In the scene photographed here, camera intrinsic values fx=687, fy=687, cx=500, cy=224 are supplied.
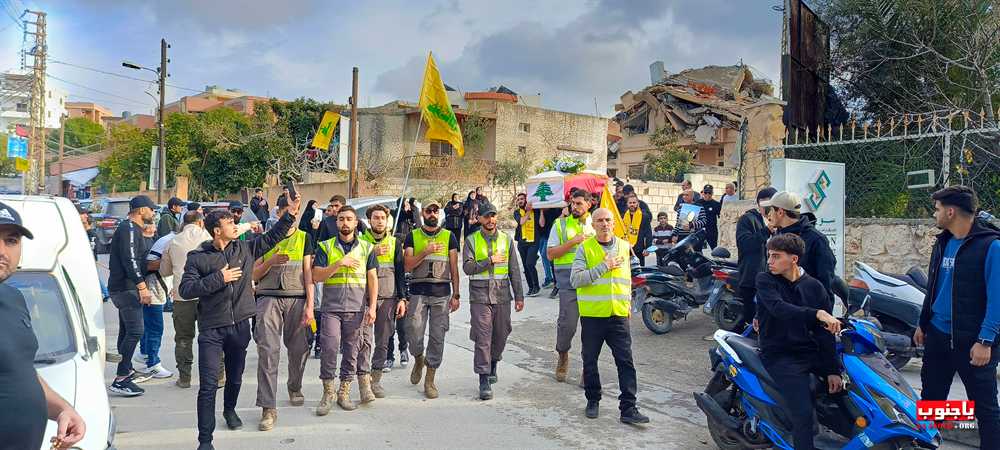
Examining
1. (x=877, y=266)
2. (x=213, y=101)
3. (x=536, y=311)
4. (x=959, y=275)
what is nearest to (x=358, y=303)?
(x=959, y=275)

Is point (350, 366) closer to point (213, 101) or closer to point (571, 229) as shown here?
point (571, 229)

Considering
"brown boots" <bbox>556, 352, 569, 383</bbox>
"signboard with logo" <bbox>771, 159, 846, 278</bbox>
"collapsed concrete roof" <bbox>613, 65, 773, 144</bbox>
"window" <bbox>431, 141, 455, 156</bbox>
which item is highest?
"collapsed concrete roof" <bbox>613, 65, 773, 144</bbox>

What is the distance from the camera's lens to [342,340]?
237 inches

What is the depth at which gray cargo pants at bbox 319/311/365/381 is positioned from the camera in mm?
5832

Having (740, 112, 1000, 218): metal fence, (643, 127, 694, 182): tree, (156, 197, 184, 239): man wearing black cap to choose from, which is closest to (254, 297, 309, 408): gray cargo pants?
(156, 197, 184, 239): man wearing black cap

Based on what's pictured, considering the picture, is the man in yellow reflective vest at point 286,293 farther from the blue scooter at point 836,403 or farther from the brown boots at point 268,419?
the blue scooter at point 836,403

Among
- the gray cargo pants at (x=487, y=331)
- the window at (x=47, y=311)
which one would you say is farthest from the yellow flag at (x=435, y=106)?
the window at (x=47, y=311)

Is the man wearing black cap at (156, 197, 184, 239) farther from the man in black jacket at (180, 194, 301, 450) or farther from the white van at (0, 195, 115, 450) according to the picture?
the white van at (0, 195, 115, 450)

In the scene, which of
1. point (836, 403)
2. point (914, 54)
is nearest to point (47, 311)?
point (836, 403)

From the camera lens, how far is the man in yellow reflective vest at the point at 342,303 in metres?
5.84

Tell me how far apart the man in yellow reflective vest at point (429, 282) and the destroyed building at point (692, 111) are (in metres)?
25.6

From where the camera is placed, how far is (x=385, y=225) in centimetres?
659

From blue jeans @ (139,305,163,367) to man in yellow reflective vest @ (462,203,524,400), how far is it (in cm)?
313

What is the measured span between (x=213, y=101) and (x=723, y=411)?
57.6 meters
